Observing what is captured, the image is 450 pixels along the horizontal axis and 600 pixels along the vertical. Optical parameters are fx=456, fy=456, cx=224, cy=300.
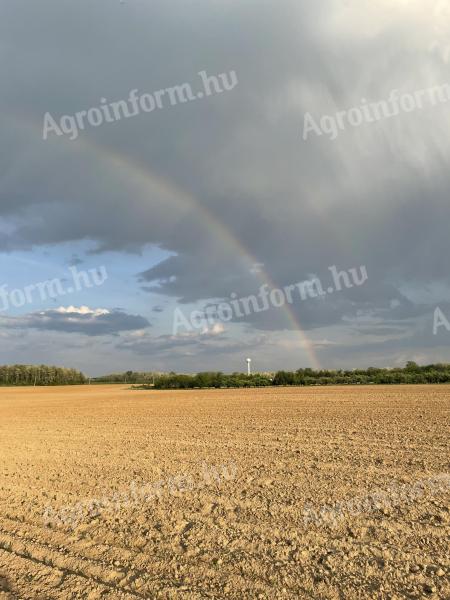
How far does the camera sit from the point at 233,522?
6.63 metres

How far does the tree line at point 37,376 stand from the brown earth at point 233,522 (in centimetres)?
10946

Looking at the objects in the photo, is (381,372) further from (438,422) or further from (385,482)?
(385,482)

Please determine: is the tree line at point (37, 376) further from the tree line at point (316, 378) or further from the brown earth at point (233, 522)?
the brown earth at point (233, 522)

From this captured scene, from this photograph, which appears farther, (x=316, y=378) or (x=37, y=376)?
(x=37, y=376)

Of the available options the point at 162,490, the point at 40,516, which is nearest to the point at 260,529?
the point at 162,490

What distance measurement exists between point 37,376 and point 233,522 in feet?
394

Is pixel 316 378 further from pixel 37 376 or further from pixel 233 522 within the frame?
pixel 37 376

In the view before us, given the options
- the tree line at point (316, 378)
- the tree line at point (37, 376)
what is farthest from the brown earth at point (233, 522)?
the tree line at point (37, 376)

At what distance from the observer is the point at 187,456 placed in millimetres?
11828

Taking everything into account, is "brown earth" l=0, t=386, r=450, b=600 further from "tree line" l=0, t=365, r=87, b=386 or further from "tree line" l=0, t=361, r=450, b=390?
"tree line" l=0, t=365, r=87, b=386

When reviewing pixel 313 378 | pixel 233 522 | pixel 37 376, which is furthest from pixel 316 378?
pixel 37 376

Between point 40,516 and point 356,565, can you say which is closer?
point 356,565

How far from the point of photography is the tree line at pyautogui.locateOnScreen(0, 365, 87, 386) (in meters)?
115

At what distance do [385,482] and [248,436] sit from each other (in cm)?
702
